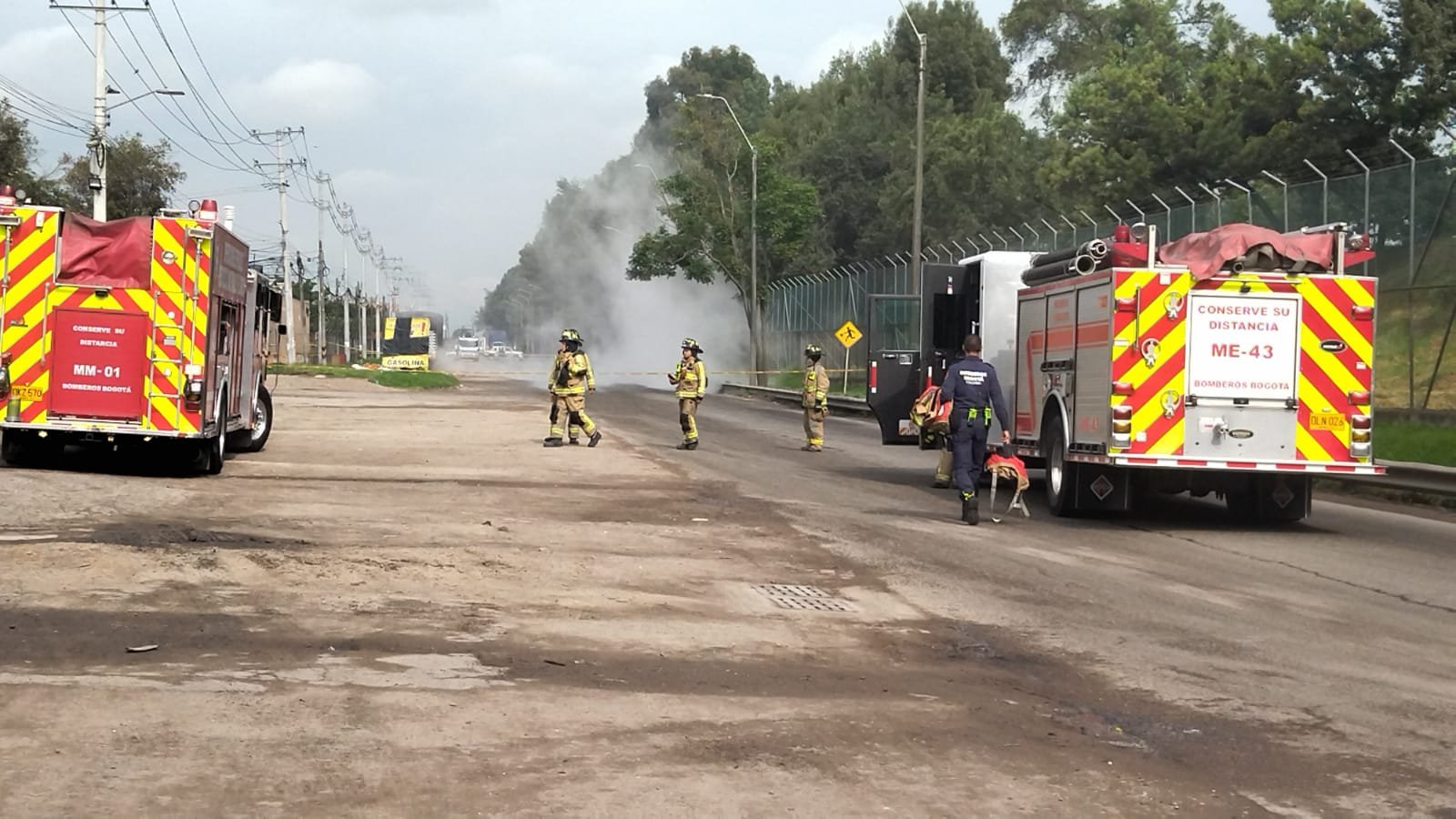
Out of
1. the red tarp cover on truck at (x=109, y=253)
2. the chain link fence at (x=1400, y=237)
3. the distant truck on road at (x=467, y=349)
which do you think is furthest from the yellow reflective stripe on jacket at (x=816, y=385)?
the distant truck on road at (x=467, y=349)

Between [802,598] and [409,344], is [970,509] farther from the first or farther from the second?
[409,344]

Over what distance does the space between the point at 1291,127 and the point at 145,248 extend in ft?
134

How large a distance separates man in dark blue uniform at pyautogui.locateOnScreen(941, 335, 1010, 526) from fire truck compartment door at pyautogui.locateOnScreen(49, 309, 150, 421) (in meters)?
8.07

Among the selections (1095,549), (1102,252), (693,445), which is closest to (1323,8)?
(693,445)

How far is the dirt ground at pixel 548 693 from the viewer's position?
5707 mm

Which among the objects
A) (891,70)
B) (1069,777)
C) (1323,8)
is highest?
(891,70)

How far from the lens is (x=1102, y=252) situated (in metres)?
16.2

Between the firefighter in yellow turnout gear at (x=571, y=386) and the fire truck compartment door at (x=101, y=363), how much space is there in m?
7.87

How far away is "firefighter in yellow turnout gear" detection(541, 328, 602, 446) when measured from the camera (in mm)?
24734

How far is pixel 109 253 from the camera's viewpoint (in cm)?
1739

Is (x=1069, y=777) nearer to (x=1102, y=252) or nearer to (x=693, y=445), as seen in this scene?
(x=1102, y=252)

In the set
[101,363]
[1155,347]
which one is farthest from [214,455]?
[1155,347]

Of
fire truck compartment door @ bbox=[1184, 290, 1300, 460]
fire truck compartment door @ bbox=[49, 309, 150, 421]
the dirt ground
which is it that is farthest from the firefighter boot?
fire truck compartment door @ bbox=[49, 309, 150, 421]

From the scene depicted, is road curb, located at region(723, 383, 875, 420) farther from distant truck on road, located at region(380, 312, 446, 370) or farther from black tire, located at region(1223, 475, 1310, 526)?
distant truck on road, located at region(380, 312, 446, 370)
